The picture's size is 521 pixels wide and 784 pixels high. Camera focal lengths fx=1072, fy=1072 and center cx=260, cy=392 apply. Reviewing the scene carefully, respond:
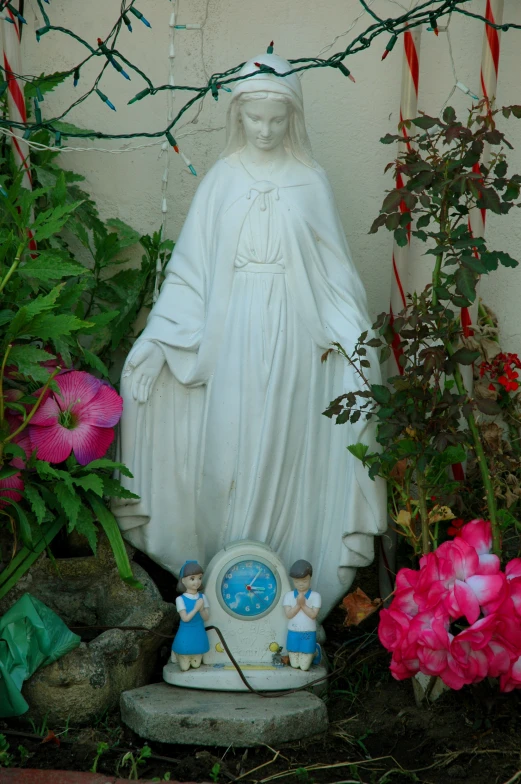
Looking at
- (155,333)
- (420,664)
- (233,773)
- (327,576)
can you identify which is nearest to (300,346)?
(155,333)

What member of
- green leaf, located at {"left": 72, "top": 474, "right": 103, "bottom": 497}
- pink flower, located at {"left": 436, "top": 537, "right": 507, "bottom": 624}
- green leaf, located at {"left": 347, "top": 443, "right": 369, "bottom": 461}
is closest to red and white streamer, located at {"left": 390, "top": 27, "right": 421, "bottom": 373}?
green leaf, located at {"left": 347, "top": 443, "right": 369, "bottom": 461}

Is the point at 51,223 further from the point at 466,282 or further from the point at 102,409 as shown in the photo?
the point at 466,282

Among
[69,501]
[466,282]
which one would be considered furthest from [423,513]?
[69,501]

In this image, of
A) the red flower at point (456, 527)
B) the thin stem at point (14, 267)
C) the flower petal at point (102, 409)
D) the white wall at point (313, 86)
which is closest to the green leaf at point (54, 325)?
the thin stem at point (14, 267)

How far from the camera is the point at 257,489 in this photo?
3.68m

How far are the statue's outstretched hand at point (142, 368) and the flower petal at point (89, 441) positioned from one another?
18 centimetres

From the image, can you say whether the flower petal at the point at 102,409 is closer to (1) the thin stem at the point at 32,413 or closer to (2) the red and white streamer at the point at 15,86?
(1) the thin stem at the point at 32,413

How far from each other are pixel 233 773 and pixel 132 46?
295cm

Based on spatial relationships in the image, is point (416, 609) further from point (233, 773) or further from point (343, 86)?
point (343, 86)

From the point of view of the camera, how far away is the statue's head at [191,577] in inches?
137

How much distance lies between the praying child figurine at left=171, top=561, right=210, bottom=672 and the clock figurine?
20 millimetres

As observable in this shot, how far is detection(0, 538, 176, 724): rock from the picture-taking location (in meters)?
3.33

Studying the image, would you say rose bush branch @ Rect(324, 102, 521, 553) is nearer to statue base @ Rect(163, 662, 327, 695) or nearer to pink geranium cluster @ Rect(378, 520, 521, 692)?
pink geranium cluster @ Rect(378, 520, 521, 692)

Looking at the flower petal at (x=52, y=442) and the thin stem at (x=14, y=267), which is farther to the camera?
the flower petal at (x=52, y=442)
